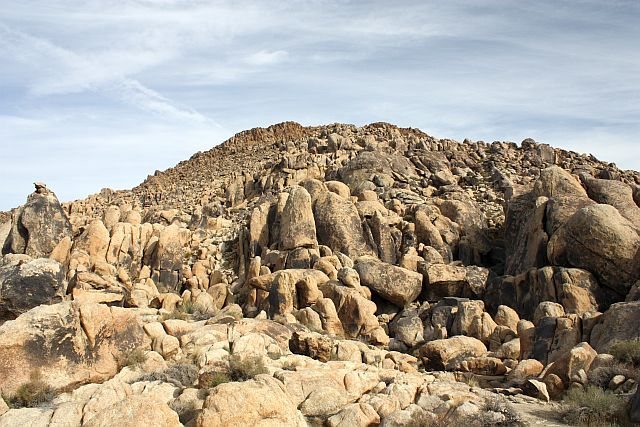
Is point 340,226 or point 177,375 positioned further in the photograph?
point 340,226

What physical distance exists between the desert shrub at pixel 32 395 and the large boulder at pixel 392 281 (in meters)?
17.2

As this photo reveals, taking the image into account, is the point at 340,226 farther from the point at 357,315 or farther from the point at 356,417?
the point at 356,417

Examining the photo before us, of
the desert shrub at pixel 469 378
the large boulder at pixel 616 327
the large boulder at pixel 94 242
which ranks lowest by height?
the desert shrub at pixel 469 378

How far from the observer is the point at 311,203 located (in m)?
35.6

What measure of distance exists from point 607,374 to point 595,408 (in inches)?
101

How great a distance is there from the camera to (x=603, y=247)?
88.1ft

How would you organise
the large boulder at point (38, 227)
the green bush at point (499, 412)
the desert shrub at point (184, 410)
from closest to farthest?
the green bush at point (499, 412)
the desert shrub at point (184, 410)
the large boulder at point (38, 227)

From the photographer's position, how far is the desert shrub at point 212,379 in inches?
603

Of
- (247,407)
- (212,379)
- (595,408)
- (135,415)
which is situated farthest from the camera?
(212,379)

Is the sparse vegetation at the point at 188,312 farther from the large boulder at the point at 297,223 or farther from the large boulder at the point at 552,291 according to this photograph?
the large boulder at the point at 552,291

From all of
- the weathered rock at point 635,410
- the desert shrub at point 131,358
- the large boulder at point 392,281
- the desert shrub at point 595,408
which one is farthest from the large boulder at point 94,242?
the weathered rock at point 635,410

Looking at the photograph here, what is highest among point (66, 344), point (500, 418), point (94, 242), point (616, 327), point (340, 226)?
point (340, 226)

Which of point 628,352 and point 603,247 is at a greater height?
point 603,247

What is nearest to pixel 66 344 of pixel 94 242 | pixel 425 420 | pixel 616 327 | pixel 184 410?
pixel 184 410
